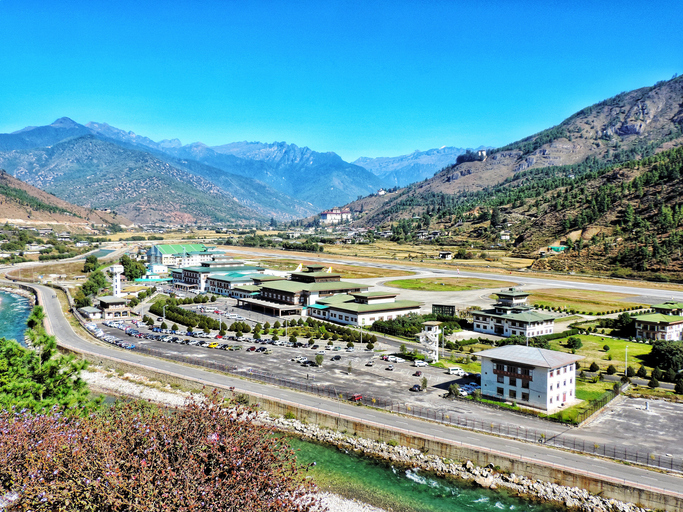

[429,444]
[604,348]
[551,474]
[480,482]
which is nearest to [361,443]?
[429,444]

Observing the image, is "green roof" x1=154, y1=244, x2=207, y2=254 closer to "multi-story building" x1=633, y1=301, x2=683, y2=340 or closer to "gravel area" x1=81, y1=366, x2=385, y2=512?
"gravel area" x1=81, y1=366, x2=385, y2=512

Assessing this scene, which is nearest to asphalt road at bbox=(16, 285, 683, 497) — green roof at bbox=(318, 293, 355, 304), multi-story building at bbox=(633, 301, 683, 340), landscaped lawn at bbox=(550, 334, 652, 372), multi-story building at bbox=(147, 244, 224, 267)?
landscaped lawn at bbox=(550, 334, 652, 372)

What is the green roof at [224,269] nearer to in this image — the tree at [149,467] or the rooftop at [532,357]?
the rooftop at [532,357]

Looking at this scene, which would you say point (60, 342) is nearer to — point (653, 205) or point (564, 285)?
point (564, 285)

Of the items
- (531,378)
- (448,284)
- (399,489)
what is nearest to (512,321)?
(531,378)

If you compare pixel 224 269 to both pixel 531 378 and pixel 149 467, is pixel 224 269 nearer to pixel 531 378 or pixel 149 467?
pixel 531 378
